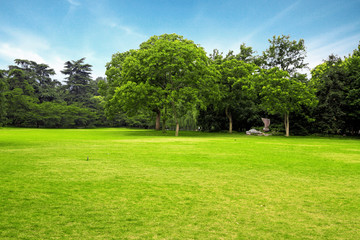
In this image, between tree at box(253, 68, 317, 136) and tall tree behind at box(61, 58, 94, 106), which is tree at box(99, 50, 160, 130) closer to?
tree at box(253, 68, 317, 136)

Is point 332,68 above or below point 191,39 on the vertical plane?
below

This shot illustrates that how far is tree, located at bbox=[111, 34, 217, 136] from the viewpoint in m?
30.6

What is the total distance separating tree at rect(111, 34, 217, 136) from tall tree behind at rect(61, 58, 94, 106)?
4698cm

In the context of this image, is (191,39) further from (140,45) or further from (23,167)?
(23,167)

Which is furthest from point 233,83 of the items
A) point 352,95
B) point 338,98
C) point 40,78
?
point 40,78

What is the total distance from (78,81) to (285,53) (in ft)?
196

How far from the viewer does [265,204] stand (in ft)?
16.2

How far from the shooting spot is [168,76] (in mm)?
33344

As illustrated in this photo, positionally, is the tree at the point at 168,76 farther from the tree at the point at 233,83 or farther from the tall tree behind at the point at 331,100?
the tall tree behind at the point at 331,100

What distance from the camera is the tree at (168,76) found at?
1206 inches

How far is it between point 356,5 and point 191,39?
2483 centimetres

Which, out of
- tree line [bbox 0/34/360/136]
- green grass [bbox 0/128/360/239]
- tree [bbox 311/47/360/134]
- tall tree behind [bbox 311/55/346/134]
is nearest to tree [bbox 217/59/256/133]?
tree line [bbox 0/34/360/136]

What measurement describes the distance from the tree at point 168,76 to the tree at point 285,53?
22.5 metres

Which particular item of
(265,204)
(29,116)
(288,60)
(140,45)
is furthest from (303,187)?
(29,116)
